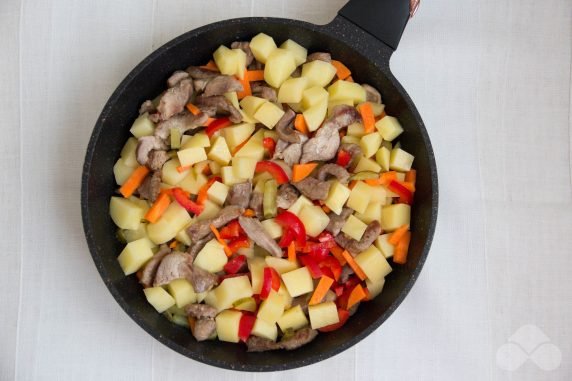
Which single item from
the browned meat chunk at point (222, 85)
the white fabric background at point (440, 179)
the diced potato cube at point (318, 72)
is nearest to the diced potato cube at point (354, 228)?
the white fabric background at point (440, 179)

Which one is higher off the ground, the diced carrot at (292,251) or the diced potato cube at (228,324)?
the diced carrot at (292,251)

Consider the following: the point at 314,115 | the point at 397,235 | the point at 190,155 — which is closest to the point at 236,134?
the point at 190,155

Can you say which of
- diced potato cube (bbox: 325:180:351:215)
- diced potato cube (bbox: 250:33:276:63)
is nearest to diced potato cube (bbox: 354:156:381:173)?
diced potato cube (bbox: 325:180:351:215)

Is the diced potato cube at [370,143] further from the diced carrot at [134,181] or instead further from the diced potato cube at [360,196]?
the diced carrot at [134,181]

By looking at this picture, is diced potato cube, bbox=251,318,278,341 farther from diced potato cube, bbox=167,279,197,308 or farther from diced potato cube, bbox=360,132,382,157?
diced potato cube, bbox=360,132,382,157

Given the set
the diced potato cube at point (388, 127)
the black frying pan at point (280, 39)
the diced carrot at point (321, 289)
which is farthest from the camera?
the diced potato cube at point (388, 127)

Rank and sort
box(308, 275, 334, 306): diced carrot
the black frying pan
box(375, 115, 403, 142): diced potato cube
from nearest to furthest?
the black frying pan < box(308, 275, 334, 306): diced carrot < box(375, 115, 403, 142): diced potato cube

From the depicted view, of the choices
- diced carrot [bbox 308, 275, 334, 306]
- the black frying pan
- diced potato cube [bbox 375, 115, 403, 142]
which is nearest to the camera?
the black frying pan
